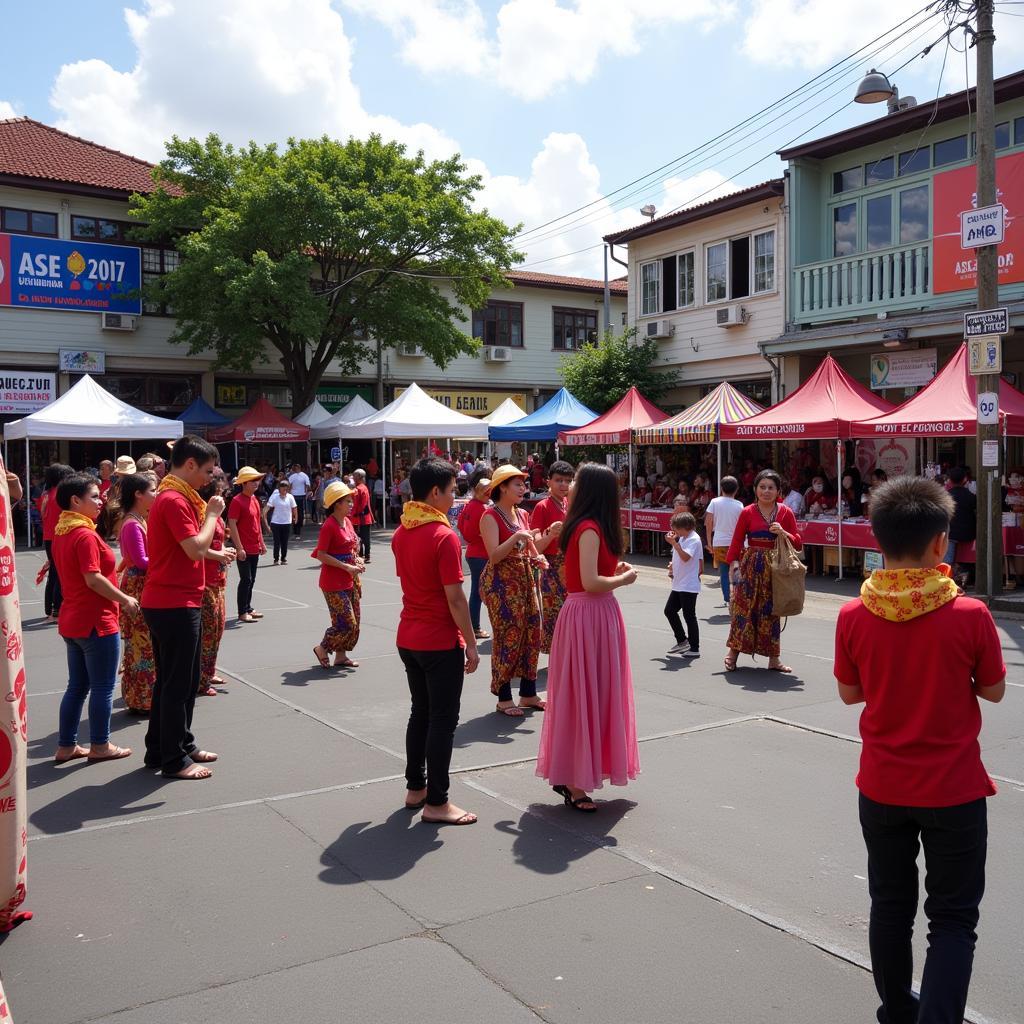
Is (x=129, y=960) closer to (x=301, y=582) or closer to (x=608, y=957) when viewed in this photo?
(x=608, y=957)

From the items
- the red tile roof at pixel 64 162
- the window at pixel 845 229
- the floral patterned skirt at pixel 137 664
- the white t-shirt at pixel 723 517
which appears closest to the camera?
the floral patterned skirt at pixel 137 664

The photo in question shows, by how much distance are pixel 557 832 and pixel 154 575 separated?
9.17 ft

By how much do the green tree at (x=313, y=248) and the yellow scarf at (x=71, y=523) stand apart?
20.4m

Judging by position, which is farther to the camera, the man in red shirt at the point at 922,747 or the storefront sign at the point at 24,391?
the storefront sign at the point at 24,391

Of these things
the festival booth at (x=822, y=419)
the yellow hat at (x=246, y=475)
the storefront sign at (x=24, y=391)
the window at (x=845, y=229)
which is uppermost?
the window at (x=845, y=229)

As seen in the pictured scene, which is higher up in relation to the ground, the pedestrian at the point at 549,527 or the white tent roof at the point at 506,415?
the white tent roof at the point at 506,415

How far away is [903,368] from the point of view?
19.3 meters

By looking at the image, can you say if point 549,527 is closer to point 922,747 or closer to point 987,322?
point 922,747

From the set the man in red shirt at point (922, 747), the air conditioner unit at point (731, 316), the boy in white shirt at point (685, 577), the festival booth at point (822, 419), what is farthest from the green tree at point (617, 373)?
the man in red shirt at point (922, 747)

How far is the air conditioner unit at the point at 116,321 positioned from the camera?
28797 mm

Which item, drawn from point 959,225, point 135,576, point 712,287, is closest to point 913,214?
point 959,225

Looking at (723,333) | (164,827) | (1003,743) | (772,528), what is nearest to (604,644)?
(164,827)

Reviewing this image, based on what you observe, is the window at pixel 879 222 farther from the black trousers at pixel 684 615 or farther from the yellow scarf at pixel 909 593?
the yellow scarf at pixel 909 593

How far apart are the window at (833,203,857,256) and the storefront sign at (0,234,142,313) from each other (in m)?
19.4
